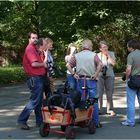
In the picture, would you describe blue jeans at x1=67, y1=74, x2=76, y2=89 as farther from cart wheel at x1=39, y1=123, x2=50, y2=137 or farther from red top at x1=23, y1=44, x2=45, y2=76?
cart wheel at x1=39, y1=123, x2=50, y2=137

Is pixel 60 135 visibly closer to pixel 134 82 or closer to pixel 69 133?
pixel 69 133

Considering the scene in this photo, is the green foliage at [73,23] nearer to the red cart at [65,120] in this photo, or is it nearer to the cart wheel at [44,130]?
the red cart at [65,120]

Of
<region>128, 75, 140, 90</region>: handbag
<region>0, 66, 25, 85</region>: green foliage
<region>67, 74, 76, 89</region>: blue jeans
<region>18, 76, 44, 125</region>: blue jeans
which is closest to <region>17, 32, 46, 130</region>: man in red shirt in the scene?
<region>18, 76, 44, 125</region>: blue jeans

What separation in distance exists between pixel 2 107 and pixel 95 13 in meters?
18.2

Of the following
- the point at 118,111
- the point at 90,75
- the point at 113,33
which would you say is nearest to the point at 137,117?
the point at 118,111

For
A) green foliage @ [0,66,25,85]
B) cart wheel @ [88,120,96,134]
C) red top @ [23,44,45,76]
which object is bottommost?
green foliage @ [0,66,25,85]

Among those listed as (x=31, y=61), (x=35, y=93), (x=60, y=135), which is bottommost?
(x=60, y=135)

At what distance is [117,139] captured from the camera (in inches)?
335

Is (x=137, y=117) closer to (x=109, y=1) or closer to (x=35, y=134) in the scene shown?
(x=35, y=134)

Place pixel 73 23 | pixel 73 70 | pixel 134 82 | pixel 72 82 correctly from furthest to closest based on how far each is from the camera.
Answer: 1. pixel 73 23
2. pixel 72 82
3. pixel 134 82
4. pixel 73 70

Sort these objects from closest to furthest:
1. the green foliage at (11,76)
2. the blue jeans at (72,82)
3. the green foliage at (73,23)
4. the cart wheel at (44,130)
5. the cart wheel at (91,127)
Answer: the cart wheel at (44,130) < the cart wheel at (91,127) < the blue jeans at (72,82) < the green foliage at (11,76) < the green foliage at (73,23)

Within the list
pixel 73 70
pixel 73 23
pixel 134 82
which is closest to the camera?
pixel 73 70

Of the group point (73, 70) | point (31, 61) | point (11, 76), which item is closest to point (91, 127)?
point (73, 70)

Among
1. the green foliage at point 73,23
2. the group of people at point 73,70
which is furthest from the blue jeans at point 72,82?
the green foliage at point 73,23
